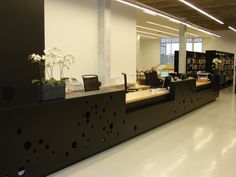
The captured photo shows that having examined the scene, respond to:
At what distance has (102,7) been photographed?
8.65m

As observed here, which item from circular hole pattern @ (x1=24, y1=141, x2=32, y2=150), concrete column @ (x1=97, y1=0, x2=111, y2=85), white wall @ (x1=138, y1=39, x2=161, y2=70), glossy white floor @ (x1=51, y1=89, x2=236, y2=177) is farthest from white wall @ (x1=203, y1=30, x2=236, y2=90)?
circular hole pattern @ (x1=24, y1=141, x2=32, y2=150)

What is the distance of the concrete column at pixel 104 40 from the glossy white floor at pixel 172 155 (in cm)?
290

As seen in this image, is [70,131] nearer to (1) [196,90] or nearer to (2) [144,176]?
Result: (2) [144,176]

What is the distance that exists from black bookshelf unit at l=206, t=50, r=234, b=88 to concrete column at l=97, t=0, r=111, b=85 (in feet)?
23.6

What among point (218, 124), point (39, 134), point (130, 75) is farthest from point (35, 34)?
point (130, 75)

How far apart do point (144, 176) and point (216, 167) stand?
112cm

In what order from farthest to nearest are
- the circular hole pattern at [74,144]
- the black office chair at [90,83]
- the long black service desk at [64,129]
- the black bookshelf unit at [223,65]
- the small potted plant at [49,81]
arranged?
the black bookshelf unit at [223,65] → the black office chair at [90,83] → the circular hole pattern at [74,144] → the small potted plant at [49,81] → the long black service desk at [64,129]

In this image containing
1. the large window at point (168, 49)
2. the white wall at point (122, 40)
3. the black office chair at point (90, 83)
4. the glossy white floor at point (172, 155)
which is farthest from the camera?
the large window at point (168, 49)

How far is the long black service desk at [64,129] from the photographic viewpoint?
3213 millimetres

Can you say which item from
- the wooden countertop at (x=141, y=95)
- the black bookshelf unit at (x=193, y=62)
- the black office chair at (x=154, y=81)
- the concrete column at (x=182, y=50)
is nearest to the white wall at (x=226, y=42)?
the black bookshelf unit at (x=193, y=62)

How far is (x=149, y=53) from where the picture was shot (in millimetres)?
25703

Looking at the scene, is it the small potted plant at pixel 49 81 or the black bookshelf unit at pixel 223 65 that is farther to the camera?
the black bookshelf unit at pixel 223 65

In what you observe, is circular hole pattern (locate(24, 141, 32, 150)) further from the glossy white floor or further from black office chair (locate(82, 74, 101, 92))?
black office chair (locate(82, 74, 101, 92))

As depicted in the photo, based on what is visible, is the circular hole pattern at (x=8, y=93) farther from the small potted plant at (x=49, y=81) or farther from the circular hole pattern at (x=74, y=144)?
the circular hole pattern at (x=74, y=144)
